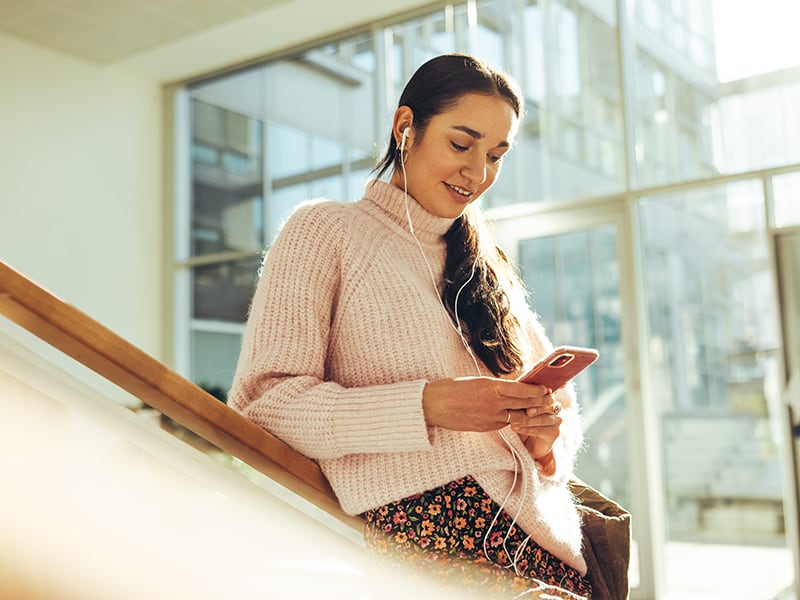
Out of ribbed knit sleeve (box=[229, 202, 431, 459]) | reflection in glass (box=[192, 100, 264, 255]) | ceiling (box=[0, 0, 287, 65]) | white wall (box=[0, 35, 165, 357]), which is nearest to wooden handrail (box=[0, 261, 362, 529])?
ribbed knit sleeve (box=[229, 202, 431, 459])

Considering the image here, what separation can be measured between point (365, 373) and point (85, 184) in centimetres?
641

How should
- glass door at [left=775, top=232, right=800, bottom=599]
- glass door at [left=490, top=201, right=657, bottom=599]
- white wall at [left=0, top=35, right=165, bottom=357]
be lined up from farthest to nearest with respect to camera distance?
white wall at [left=0, top=35, right=165, bottom=357]
glass door at [left=490, top=201, right=657, bottom=599]
glass door at [left=775, top=232, right=800, bottom=599]

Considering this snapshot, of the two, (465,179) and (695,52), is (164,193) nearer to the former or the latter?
(695,52)

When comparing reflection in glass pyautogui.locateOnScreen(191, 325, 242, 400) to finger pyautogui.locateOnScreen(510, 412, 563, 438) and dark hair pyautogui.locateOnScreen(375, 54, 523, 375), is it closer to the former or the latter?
dark hair pyautogui.locateOnScreen(375, 54, 523, 375)

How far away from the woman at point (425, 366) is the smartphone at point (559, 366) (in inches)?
0.8

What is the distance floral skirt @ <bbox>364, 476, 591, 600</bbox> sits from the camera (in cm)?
103

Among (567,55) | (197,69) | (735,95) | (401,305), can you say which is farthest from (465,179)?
(197,69)

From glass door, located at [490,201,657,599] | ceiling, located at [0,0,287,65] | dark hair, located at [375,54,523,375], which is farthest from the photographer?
ceiling, located at [0,0,287,65]

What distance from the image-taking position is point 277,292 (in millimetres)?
1059

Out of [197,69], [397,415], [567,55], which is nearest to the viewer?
[397,415]

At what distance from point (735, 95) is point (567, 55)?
3.50 feet

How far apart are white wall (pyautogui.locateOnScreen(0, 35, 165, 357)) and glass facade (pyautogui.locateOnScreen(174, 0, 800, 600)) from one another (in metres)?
2.76

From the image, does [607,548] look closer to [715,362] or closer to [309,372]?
[309,372]

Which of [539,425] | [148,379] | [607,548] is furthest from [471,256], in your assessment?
[148,379]
